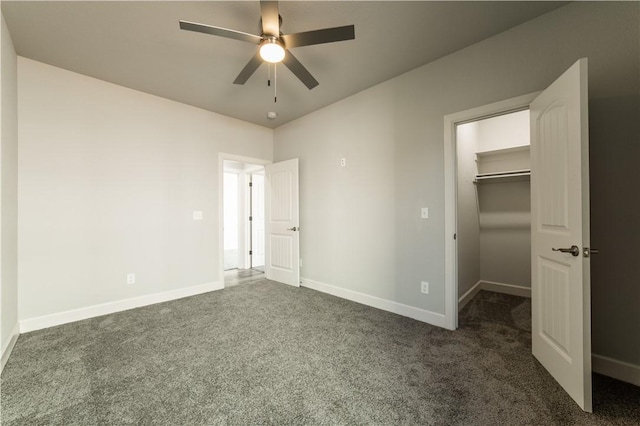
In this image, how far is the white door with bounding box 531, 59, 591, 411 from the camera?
1.49 m

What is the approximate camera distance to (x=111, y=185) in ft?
9.87

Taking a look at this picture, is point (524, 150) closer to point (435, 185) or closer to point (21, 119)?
point (435, 185)

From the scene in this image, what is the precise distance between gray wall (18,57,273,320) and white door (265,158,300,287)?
0.94 metres

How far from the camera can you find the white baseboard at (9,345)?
192 centimetres

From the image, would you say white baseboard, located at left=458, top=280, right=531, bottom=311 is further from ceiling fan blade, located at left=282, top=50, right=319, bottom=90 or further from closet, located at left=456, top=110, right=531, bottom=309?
ceiling fan blade, located at left=282, top=50, right=319, bottom=90

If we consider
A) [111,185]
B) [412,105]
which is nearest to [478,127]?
[412,105]

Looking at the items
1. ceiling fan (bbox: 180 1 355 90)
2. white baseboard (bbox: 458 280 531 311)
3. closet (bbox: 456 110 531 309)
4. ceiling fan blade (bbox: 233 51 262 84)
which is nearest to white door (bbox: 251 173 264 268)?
ceiling fan blade (bbox: 233 51 262 84)

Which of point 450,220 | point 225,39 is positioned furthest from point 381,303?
point 225,39

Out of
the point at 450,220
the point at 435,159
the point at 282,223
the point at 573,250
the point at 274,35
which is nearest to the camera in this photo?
the point at 573,250

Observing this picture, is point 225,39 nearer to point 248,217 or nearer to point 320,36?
point 320,36

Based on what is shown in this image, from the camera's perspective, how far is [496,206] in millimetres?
3744

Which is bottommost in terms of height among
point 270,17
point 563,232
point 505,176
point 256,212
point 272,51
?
point 563,232

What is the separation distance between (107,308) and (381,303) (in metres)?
3.32

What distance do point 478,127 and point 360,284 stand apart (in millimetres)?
2979
